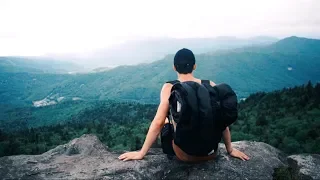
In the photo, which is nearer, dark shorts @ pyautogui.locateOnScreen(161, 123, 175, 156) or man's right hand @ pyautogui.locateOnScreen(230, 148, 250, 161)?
dark shorts @ pyautogui.locateOnScreen(161, 123, 175, 156)

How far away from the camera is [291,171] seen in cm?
618

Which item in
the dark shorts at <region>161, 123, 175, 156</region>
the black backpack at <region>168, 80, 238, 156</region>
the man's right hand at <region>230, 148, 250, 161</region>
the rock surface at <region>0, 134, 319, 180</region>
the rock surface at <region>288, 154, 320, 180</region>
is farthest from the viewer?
the man's right hand at <region>230, 148, 250, 161</region>

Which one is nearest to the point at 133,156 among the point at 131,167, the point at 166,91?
the point at 131,167

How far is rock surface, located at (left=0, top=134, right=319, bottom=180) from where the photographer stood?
5.35 metres

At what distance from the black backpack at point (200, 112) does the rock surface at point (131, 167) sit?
0.88 metres

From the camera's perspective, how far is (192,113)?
443cm

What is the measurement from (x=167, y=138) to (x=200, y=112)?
145 cm

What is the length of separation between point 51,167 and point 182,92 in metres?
3.24

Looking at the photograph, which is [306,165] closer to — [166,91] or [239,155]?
[239,155]

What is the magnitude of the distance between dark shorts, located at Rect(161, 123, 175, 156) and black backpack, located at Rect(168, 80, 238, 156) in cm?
52

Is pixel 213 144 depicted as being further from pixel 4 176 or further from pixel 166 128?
pixel 4 176

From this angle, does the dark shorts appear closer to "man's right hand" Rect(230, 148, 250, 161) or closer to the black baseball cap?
the black baseball cap

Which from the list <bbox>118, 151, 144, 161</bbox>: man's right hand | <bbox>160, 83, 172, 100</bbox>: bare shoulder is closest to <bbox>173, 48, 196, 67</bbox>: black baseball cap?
<bbox>160, 83, 172, 100</bbox>: bare shoulder

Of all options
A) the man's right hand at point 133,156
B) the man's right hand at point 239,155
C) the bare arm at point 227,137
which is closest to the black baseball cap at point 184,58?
the bare arm at point 227,137
